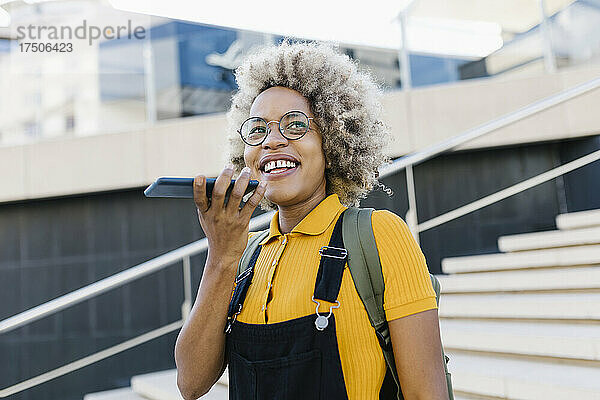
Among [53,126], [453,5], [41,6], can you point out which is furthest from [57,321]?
[453,5]

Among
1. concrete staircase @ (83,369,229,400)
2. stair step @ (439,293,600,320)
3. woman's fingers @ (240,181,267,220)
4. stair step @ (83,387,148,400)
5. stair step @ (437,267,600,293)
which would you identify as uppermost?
woman's fingers @ (240,181,267,220)

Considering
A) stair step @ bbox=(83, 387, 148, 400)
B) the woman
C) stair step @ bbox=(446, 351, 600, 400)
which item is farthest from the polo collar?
stair step @ bbox=(83, 387, 148, 400)

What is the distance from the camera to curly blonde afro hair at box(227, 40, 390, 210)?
1.52m

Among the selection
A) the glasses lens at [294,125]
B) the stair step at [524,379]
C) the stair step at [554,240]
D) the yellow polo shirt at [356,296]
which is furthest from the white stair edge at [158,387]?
the stair step at [554,240]

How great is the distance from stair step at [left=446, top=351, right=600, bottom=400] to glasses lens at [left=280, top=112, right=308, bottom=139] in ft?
5.59

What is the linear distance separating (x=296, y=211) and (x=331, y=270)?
0.29 m

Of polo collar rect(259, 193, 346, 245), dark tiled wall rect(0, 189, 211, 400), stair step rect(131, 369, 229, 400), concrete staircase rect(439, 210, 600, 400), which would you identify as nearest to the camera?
polo collar rect(259, 193, 346, 245)

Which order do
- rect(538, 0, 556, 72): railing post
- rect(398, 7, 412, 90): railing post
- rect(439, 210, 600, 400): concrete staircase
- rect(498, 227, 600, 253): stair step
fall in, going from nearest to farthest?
rect(439, 210, 600, 400): concrete staircase
rect(498, 227, 600, 253): stair step
rect(538, 0, 556, 72): railing post
rect(398, 7, 412, 90): railing post

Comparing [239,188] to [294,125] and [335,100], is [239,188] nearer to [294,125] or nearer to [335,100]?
[294,125]

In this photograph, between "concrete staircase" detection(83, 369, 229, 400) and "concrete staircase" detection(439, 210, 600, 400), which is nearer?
"concrete staircase" detection(439, 210, 600, 400)

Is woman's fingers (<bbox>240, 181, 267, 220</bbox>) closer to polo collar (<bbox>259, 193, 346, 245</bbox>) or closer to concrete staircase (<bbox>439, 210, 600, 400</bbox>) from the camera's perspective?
polo collar (<bbox>259, 193, 346, 245</bbox>)

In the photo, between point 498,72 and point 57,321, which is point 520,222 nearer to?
point 498,72

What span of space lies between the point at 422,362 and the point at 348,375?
0.16m

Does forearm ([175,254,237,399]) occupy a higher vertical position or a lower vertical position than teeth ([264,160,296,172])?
lower
